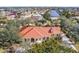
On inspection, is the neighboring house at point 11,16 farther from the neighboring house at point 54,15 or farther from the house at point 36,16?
the neighboring house at point 54,15

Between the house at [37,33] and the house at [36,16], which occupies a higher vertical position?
the house at [36,16]

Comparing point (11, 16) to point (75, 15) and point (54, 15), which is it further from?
point (75, 15)

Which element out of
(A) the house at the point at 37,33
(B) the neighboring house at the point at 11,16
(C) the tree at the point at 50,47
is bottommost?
(C) the tree at the point at 50,47

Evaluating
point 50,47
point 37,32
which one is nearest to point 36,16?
point 37,32

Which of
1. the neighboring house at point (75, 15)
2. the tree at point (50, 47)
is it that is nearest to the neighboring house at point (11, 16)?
the tree at point (50, 47)

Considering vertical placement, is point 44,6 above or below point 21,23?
above
